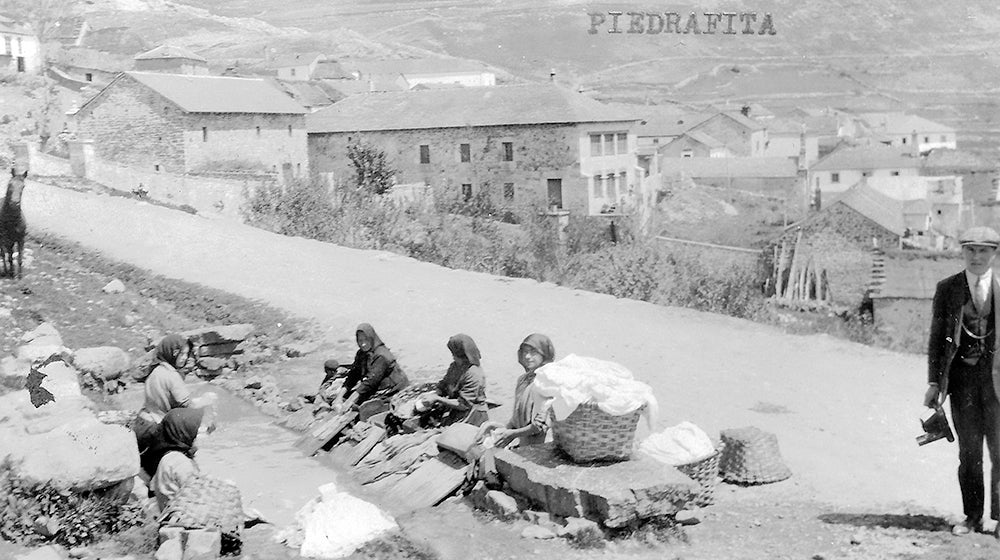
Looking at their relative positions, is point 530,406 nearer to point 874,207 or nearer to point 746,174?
point 874,207

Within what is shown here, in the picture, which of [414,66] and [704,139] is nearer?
[704,139]

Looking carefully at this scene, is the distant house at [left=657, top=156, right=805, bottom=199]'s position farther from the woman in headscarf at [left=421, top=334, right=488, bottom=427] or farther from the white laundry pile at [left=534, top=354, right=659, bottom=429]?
the white laundry pile at [left=534, top=354, right=659, bottom=429]

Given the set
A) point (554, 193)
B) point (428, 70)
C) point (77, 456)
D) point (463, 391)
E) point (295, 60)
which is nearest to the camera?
point (77, 456)

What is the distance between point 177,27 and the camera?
86.6m

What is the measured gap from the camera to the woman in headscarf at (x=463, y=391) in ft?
27.2

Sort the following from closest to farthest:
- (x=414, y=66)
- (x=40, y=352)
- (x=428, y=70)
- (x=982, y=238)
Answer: (x=982, y=238) < (x=40, y=352) < (x=428, y=70) < (x=414, y=66)

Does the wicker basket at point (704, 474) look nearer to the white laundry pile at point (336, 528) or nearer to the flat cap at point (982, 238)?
the white laundry pile at point (336, 528)

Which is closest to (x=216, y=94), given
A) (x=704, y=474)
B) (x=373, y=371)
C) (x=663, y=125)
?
(x=373, y=371)

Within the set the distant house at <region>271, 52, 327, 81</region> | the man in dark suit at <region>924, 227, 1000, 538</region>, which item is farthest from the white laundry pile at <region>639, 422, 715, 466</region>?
the distant house at <region>271, 52, 327, 81</region>

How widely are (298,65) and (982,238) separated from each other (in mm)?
71475

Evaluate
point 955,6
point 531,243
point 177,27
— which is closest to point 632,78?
point 955,6

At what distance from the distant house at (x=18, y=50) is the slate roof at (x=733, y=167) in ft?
114

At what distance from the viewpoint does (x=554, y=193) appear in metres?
40.4

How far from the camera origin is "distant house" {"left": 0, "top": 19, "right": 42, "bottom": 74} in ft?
161
